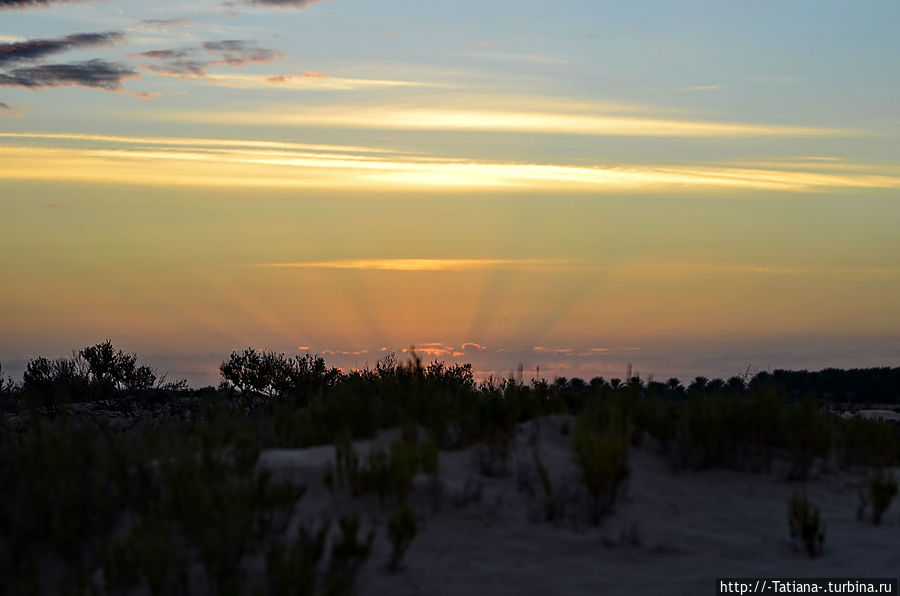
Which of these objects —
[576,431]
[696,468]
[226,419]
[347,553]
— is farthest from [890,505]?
[226,419]

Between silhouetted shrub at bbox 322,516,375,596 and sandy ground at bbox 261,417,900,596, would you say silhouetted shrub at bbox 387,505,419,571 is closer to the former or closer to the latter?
sandy ground at bbox 261,417,900,596

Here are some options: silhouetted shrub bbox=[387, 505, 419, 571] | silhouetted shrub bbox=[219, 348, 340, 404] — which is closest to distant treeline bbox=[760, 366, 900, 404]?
silhouetted shrub bbox=[219, 348, 340, 404]

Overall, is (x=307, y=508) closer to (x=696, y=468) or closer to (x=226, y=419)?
(x=226, y=419)

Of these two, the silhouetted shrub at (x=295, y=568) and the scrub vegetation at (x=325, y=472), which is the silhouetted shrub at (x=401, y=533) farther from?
the silhouetted shrub at (x=295, y=568)

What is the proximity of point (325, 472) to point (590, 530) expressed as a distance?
8.38 feet

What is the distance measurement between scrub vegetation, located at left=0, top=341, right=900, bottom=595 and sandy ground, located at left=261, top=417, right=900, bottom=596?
0.14 metres

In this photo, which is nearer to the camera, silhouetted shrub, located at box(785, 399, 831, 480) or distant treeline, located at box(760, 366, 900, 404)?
silhouetted shrub, located at box(785, 399, 831, 480)

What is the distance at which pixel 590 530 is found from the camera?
317 inches

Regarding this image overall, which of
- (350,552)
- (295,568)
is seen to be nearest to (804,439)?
(350,552)

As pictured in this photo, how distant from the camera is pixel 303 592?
630 cm

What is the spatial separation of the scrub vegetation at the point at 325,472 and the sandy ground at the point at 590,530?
139 mm

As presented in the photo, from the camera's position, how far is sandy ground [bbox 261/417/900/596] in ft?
23.3

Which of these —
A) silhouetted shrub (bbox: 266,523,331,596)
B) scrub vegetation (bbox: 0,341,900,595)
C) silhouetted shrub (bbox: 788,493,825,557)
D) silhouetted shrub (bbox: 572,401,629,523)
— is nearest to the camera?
silhouetted shrub (bbox: 266,523,331,596)

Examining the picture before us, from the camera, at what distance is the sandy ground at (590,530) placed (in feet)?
23.3
